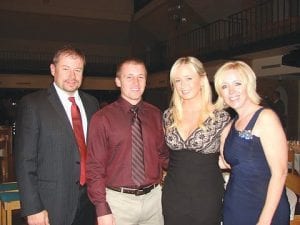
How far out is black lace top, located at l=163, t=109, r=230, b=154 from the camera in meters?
1.89

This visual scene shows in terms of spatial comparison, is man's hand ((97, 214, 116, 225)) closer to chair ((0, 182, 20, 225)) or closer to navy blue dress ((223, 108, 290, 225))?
navy blue dress ((223, 108, 290, 225))

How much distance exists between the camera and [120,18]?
49.6 ft

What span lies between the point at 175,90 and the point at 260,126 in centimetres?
56

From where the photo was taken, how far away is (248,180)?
1.76m

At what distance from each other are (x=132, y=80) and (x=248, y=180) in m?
0.84

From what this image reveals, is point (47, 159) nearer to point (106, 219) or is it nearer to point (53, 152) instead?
point (53, 152)

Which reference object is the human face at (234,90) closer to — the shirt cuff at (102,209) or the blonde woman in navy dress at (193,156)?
the blonde woman in navy dress at (193,156)

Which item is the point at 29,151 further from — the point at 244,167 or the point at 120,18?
the point at 120,18

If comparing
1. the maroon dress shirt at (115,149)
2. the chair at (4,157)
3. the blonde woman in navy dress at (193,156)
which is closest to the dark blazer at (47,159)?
the maroon dress shirt at (115,149)

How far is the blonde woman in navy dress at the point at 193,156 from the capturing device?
1879 mm

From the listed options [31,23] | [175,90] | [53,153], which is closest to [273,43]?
[175,90]

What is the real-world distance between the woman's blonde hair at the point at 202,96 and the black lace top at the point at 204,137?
1.4 inches

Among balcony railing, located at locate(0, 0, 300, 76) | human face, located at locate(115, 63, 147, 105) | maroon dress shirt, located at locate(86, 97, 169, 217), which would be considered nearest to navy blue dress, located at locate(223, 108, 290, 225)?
maroon dress shirt, located at locate(86, 97, 169, 217)

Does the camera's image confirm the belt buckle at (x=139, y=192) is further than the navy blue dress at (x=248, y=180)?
Yes
